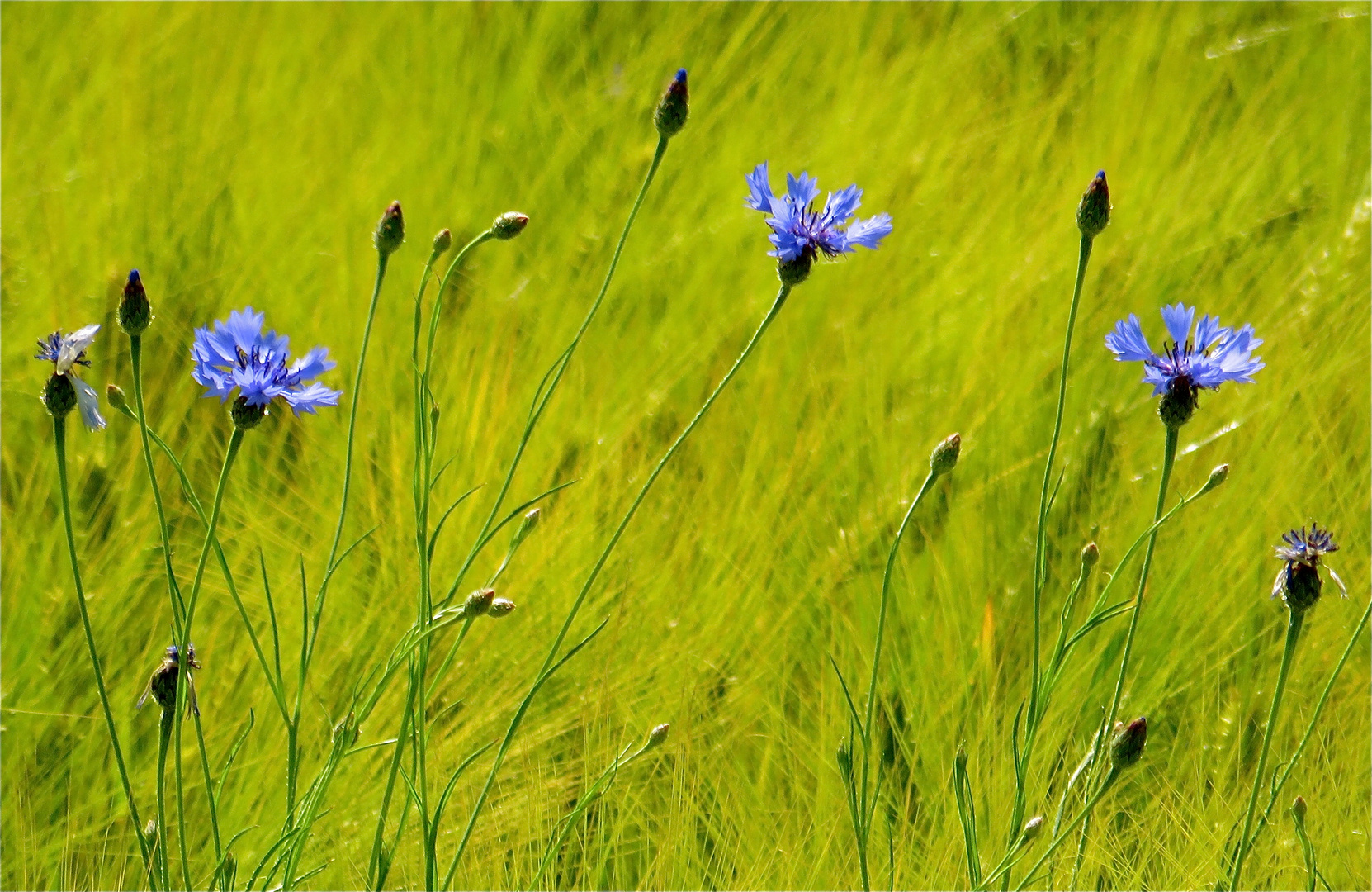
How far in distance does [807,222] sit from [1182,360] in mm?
301

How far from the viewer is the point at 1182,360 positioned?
939 mm

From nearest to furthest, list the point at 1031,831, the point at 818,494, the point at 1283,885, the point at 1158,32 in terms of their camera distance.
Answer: the point at 1031,831
the point at 1283,885
the point at 818,494
the point at 1158,32

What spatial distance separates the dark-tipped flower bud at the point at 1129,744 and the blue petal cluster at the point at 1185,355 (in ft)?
0.82

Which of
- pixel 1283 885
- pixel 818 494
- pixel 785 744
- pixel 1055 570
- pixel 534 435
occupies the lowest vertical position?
pixel 1283 885

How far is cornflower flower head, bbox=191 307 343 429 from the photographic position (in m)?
0.84

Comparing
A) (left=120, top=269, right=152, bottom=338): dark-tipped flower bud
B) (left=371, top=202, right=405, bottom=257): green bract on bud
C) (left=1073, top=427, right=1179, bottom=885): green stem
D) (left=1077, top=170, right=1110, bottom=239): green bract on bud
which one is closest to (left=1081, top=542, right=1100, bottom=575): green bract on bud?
(left=1073, top=427, right=1179, bottom=885): green stem

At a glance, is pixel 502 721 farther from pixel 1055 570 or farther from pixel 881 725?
pixel 1055 570

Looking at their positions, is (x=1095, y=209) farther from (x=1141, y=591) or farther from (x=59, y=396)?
(x=59, y=396)

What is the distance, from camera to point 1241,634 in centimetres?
128

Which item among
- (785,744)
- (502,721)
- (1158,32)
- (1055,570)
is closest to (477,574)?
(502,721)

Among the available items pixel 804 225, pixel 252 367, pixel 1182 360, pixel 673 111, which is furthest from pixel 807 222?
pixel 252 367

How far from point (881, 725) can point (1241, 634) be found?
0.39m

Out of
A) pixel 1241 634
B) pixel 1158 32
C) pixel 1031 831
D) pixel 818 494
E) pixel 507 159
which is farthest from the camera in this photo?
pixel 1158 32

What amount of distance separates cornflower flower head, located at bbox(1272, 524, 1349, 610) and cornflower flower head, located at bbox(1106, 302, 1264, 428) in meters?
0.12
